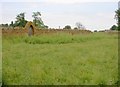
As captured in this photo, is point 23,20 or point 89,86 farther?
point 23,20

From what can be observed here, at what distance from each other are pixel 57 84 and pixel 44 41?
8.82m

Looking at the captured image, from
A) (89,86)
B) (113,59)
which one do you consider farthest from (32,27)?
(89,86)

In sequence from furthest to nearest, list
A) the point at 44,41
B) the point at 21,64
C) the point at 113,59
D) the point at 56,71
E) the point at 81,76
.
→ 1. the point at 44,41
2. the point at 113,59
3. the point at 21,64
4. the point at 56,71
5. the point at 81,76

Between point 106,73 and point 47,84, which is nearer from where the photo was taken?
point 47,84

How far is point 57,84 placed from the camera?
4043mm

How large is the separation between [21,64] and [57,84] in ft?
6.21

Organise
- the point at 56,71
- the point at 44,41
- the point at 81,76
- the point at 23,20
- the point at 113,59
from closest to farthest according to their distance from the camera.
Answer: the point at 81,76, the point at 56,71, the point at 113,59, the point at 44,41, the point at 23,20

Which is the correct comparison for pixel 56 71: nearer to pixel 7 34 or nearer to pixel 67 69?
pixel 67 69

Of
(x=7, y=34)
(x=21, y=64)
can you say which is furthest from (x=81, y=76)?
(x=7, y=34)

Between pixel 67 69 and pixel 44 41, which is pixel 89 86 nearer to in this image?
pixel 67 69

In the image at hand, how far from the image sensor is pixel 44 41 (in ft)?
42.0

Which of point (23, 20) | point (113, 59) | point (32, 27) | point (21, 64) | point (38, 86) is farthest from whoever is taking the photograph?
point (23, 20)

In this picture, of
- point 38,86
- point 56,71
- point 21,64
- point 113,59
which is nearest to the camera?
point 38,86

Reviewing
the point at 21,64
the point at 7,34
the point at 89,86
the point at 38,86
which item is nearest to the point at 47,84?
the point at 38,86
